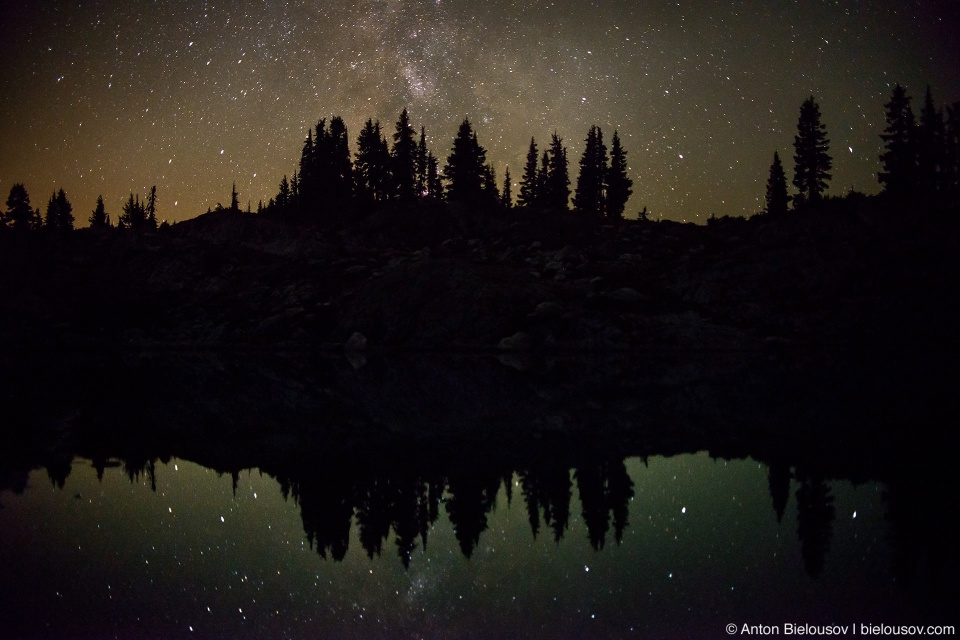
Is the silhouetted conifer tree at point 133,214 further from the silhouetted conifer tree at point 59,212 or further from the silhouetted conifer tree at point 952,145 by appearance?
the silhouetted conifer tree at point 952,145

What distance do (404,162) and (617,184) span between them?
128 feet

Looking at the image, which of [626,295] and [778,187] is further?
[778,187]

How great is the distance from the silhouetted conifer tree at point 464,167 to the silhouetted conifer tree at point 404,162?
23.0 ft

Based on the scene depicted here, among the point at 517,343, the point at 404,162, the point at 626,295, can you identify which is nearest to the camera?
the point at 517,343

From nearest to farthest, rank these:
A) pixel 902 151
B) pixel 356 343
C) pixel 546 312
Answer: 1. pixel 546 312
2. pixel 356 343
3. pixel 902 151

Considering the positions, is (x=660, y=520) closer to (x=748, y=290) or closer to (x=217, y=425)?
(x=217, y=425)

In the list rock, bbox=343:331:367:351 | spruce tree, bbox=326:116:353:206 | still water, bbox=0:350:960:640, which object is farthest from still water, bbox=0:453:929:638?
spruce tree, bbox=326:116:353:206

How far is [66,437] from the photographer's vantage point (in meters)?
18.5

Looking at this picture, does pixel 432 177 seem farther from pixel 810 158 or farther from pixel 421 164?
pixel 810 158

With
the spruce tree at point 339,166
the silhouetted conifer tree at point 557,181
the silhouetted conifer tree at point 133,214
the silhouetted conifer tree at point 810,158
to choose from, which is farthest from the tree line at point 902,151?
the silhouetted conifer tree at point 133,214

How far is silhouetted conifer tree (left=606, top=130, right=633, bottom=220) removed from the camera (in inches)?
4370

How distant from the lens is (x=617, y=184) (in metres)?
111

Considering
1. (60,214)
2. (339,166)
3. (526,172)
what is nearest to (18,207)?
(60,214)

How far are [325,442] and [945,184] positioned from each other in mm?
105734
